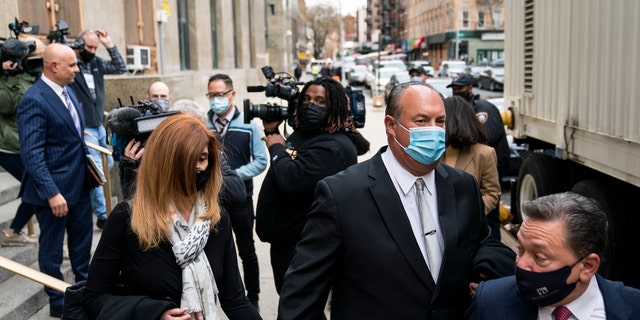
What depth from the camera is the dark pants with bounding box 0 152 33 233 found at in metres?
5.68

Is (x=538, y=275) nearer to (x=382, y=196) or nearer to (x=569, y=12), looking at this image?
(x=382, y=196)

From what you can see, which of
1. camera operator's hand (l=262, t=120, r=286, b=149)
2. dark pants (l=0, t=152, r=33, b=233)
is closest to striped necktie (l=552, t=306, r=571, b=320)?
camera operator's hand (l=262, t=120, r=286, b=149)

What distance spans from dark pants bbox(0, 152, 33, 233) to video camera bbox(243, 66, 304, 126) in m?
2.26

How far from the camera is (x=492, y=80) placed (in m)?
40.5

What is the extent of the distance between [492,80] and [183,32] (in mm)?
24855

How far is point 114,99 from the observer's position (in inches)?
361

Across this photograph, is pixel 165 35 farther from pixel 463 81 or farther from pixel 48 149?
pixel 48 149

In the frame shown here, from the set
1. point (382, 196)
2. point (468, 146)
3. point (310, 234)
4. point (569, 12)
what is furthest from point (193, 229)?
point (569, 12)

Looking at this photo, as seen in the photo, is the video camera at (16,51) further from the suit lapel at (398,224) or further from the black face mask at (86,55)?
the suit lapel at (398,224)

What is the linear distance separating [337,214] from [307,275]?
28 cm

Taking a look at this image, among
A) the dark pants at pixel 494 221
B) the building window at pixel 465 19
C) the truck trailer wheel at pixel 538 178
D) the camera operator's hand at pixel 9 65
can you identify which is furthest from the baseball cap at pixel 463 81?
the building window at pixel 465 19

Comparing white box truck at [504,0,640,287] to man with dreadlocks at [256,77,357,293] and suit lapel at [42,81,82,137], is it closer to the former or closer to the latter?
man with dreadlocks at [256,77,357,293]

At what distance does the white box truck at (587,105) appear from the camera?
16.4 feet

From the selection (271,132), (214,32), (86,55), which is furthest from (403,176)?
(214,32)
